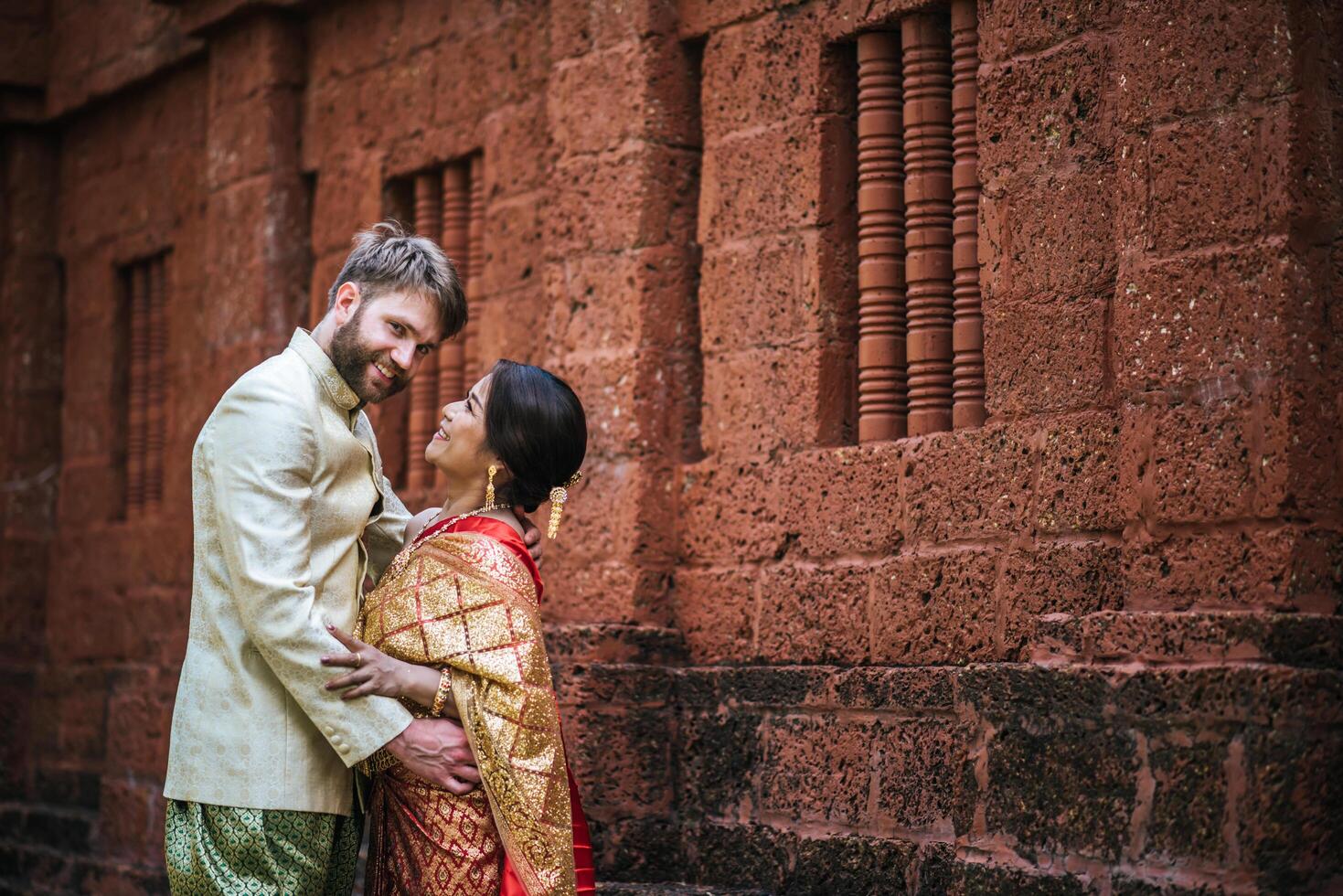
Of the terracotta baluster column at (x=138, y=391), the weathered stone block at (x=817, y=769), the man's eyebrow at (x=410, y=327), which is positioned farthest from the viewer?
the terracotta baluster column at (x=138, y=391)

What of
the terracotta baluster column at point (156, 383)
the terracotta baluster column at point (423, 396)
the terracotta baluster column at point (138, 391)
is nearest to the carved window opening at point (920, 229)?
the terracotta baluster column at point (423, 396)

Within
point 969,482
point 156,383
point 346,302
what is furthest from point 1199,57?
point 156,383

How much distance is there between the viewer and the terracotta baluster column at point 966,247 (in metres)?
4.85

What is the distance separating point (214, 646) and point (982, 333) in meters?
2.23

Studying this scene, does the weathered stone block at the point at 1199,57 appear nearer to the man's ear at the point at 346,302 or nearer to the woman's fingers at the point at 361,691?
the man's ear at the point at 346,302

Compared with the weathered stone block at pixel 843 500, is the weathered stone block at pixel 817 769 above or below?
below

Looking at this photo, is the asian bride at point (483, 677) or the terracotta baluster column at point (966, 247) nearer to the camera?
the asian bride at point (483, 677)

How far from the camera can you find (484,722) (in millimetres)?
3771

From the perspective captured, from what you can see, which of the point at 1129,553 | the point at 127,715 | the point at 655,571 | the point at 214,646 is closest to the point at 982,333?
the point at 1129,553

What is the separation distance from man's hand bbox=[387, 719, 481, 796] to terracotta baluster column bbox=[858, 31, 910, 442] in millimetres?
1823

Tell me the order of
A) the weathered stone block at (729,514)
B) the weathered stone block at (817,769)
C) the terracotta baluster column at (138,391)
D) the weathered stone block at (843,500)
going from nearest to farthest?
the weathered stone block at (817,769) < the weathered stone block at (843,500) < the weathered stone block at (729,514) < the terracotta baluster column at (138,391)

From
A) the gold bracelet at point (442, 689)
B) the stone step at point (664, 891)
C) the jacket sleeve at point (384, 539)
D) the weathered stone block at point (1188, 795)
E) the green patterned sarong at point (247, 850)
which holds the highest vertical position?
the jacket sleeve at point (384, 539)

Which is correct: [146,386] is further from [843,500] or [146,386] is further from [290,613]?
[290,613]

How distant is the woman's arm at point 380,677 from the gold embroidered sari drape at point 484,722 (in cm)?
4
